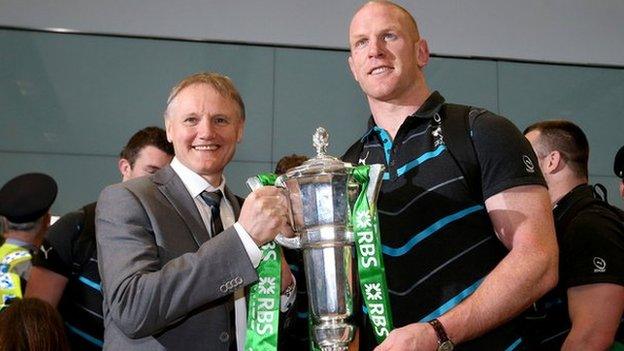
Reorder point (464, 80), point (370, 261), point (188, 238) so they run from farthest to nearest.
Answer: point (464, 80), point (188, 238), point (370, 261)

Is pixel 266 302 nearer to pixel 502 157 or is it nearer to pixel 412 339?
pixel 412 339

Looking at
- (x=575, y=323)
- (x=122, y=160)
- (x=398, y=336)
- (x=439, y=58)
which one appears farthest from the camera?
(x=439, y=58)

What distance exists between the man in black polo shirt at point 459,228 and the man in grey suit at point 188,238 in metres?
0.26

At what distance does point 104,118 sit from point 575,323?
95.1 inches

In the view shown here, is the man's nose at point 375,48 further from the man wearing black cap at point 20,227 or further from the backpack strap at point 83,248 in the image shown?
the man wearing black cap at point 20,227

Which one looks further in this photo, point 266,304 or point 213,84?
point 213,84

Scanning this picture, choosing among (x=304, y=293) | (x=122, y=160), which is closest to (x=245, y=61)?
(x=122, y=160)

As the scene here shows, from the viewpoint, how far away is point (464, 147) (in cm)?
152

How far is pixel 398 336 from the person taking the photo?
4.14ft

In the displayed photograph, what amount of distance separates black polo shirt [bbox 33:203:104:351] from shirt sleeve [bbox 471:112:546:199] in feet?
3.95

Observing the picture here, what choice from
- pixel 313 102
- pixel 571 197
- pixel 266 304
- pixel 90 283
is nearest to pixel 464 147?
pixel 266 304

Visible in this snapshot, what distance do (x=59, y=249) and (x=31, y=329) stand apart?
1.95 feet

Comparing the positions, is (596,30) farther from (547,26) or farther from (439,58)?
(439,58)

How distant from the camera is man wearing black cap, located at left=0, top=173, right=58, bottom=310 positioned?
217 centimetres
